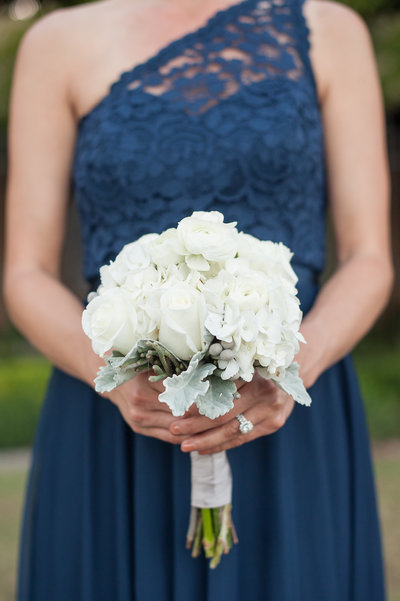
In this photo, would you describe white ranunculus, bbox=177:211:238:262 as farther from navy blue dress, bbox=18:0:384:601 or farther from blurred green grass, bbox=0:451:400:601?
blurred green grass, bbox=0:451:400:601

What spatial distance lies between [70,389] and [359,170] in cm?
106

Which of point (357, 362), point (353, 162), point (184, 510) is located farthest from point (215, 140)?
point (357, 362)

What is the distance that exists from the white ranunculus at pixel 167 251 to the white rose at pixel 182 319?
9cm

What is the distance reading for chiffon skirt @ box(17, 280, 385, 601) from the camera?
1717mm

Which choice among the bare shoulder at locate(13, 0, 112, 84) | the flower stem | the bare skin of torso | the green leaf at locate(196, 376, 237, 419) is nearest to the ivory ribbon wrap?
the flower stem

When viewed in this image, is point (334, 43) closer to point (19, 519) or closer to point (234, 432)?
point (234, 432)

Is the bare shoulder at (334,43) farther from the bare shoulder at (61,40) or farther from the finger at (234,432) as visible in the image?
the finger at (234,432)

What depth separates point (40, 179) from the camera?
194 cm

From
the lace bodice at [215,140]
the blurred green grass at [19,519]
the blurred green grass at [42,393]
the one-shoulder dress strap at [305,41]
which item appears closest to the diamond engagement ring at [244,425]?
the lace bodice at [215,140]

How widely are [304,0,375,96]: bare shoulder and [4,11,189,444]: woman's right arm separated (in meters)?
0.73

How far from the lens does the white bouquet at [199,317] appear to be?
47.9 inches

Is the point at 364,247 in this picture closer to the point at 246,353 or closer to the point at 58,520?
the point at 246,353

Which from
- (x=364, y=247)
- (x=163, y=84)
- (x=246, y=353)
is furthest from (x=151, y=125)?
(x=246, y=353)

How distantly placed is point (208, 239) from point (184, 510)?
806mm
